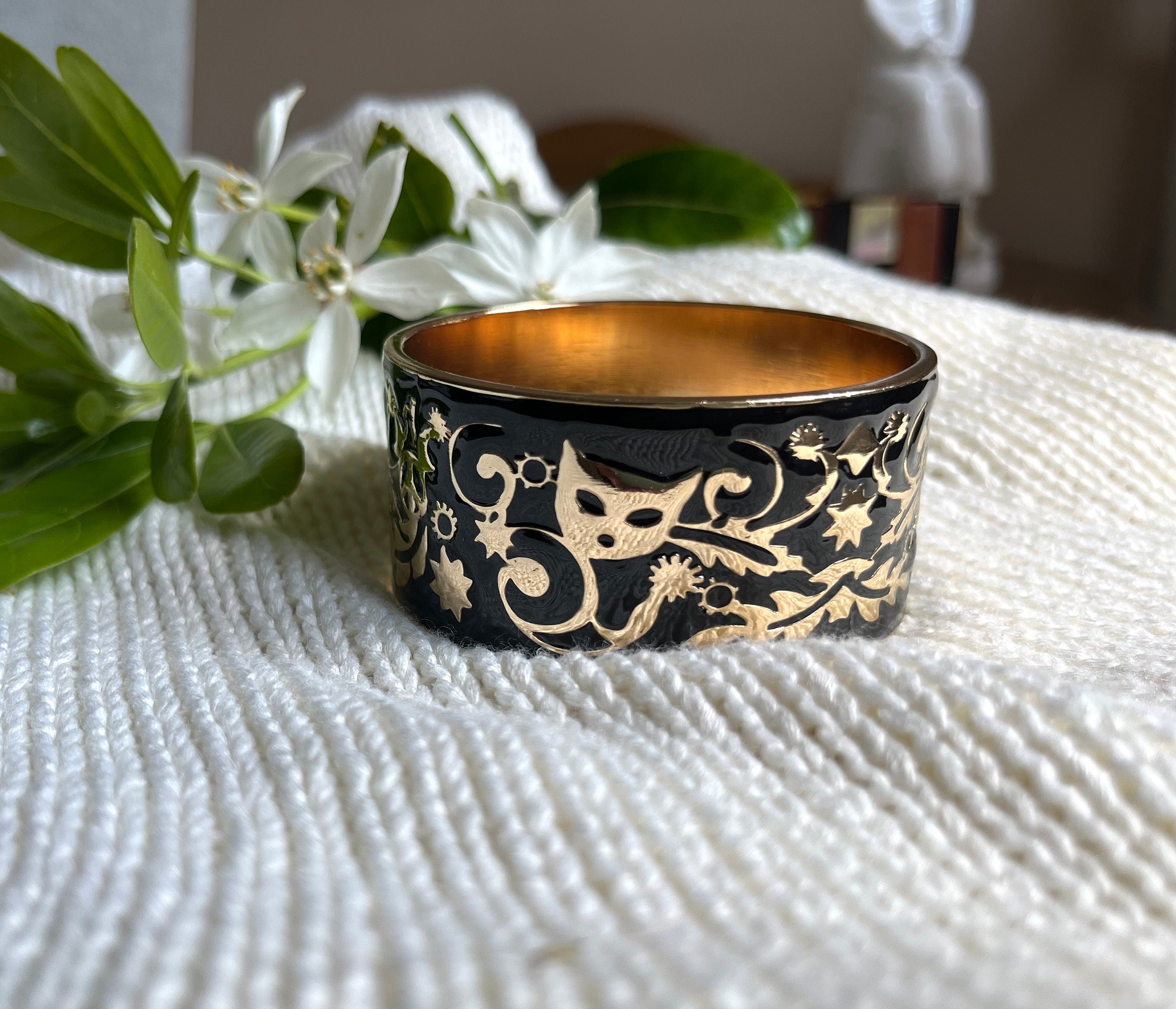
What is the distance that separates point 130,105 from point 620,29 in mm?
1755

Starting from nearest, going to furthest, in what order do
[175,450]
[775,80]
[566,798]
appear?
[566,798], [175,450], [775,80]

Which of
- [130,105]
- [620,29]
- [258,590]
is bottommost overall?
[258,590]

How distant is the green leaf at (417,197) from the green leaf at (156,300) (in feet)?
0.43

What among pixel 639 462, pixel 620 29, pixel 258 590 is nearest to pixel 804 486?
pixel 639 462

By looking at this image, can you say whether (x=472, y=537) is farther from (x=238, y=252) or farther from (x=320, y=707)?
(x=238, y=252)

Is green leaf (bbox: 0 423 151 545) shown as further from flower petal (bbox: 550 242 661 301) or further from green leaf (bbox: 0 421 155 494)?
flower petal (bbox: 550 242 661 301)

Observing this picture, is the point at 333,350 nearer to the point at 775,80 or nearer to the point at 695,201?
the point at 695,201

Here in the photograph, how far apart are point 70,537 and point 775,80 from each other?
5.94 ft

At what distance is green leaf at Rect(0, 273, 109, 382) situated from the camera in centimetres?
35

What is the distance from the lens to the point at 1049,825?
219mm

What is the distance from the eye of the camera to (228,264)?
373 mm

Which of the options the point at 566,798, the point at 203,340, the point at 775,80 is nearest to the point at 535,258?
the point at 203,340

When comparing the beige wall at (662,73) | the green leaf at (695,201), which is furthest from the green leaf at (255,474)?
the beige wall at (662,73)

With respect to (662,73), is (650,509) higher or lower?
lower
